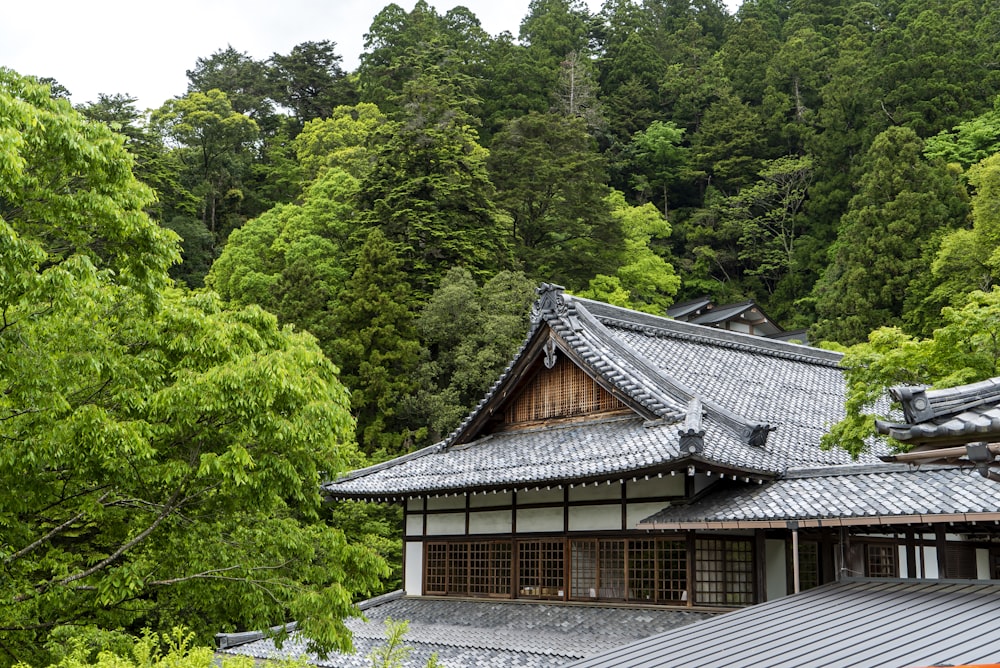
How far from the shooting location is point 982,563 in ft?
46.1

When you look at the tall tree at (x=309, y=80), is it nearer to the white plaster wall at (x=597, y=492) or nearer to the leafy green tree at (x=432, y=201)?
the leafy green tree at (x=432, y=201)

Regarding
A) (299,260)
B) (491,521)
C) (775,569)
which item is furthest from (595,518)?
(299,260)

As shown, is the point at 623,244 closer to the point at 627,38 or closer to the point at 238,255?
the point at 238,255

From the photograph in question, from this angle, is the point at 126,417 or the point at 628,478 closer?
the point at 126,417

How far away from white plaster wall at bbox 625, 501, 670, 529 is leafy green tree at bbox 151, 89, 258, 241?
1542 inches

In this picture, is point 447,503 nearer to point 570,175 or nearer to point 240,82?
point 570,175

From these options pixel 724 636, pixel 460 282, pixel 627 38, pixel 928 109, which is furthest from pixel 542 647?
pixel 627 38

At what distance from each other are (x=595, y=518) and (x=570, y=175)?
3027 cm

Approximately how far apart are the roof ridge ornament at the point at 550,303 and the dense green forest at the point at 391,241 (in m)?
6.04

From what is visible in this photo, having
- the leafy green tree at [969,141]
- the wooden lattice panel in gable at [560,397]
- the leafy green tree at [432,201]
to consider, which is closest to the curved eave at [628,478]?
the wooden lattice panel in gable at [560,397]

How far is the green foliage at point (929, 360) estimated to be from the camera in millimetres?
13438

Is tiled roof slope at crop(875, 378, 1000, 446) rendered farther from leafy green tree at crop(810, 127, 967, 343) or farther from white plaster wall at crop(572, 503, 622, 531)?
leafy green tree at crop(810, 127, 967, 343)

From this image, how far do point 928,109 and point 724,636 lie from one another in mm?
45229

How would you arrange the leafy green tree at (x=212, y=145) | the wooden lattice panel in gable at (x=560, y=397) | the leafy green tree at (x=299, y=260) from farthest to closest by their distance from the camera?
the leafy green tree at (x=212, y=145)
the leafy green tree at (x=299, y=260)
the wooden lattice panel in gable at (x=560, y=397)
